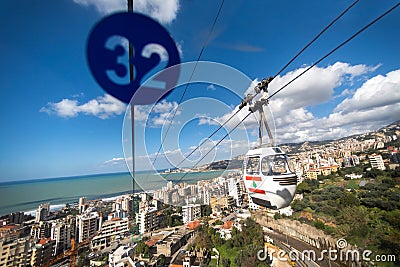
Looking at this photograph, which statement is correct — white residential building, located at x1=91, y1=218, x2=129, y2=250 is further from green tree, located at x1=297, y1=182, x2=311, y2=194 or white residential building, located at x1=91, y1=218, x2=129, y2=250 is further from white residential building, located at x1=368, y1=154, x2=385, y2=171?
white residential building, located at x1=368, y1=154, x2=385, y2=171

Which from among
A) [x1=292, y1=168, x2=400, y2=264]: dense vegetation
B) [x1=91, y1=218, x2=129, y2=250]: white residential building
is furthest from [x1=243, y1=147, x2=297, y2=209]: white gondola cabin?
[x1=91, y1=218, x2=129, y2=250]: white residential building

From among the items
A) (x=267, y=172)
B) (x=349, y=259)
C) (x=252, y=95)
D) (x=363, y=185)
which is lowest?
(x=349, y=259)

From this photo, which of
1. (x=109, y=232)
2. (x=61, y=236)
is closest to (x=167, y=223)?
(x=109, y=232)

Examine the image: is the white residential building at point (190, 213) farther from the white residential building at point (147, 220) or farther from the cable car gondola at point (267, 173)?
the cable car gondola at point (267, 173)

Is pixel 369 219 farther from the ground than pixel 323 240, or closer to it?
farther from the ground

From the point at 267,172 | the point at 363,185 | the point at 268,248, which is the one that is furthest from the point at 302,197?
the point at 267,172

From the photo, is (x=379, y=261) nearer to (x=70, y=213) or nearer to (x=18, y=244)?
(x=18, y=244)

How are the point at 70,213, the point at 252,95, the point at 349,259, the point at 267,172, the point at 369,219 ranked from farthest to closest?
the point at 70,213
the point at 369,219
the point at 349,259
the point at 252,95
the point at 267,172

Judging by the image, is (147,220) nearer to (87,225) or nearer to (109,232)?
(109,232)
